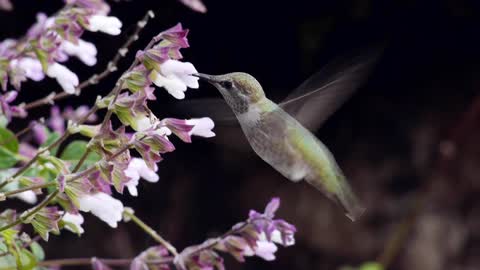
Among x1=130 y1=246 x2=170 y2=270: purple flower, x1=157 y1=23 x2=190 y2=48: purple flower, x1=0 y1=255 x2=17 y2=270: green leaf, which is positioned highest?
x1=157 y1=23 x2=190 y2=48: purple flower

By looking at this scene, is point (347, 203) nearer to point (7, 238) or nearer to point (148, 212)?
point (7, 238)

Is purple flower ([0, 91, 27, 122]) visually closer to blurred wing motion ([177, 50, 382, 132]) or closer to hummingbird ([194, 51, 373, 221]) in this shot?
hummingbird ([194, 51, 373, 221])

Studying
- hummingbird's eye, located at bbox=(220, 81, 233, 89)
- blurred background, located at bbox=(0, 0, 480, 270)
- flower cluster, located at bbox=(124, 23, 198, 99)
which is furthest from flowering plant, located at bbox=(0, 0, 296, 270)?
blurred background, located at bbox=(0, 0, 480, 270)

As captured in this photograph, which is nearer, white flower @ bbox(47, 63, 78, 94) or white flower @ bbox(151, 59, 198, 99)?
white flower @ bbox(151, 59, 198, 99)

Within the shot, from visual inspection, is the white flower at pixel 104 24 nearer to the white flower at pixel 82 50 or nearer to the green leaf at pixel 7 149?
the white flower at pixel 82 50

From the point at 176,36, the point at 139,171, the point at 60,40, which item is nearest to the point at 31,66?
the point at 60,40

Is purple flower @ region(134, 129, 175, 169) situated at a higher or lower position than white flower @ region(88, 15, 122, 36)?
lower

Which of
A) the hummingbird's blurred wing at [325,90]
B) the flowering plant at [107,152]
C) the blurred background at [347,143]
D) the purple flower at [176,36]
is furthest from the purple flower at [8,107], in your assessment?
the blurred background at [347,143]
